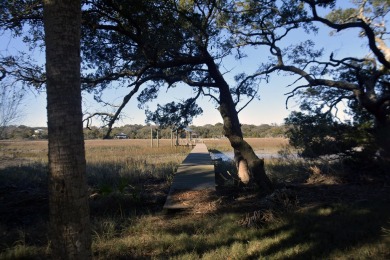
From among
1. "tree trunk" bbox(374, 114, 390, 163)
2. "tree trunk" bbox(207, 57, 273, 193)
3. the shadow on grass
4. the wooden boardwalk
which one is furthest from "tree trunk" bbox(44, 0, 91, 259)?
"tree trunk" bbox(374, 114, 390, 163)

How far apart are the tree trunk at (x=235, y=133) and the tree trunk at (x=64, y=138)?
25.3 ft

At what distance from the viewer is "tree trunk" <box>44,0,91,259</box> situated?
328 centimetres

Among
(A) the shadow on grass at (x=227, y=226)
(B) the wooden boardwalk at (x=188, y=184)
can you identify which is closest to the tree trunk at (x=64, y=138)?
(A) the shadow on grass at (x=227, y=226)

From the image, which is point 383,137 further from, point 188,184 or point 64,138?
point 64,138

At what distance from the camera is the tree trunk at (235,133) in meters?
10.6

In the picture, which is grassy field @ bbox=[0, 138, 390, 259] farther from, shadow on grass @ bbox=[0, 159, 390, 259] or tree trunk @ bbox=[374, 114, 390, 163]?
tree trunk @ bbox=[374, 114, 390, 163]

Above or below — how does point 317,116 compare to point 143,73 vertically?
below

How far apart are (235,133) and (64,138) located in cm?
827

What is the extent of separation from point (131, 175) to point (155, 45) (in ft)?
22.0

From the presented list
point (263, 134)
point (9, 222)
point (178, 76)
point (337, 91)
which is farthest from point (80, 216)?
point (263, 134)

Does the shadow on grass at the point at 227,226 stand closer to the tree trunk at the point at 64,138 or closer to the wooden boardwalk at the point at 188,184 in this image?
the wooden boardwalk at the point at 188,184

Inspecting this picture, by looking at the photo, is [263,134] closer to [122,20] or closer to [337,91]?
[337,91]

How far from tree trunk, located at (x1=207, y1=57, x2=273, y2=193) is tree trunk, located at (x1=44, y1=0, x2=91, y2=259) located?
25.3 ft

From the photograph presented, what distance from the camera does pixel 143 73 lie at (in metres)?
11.3
